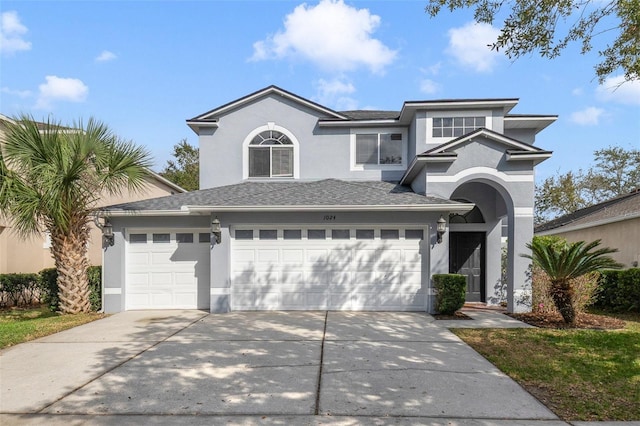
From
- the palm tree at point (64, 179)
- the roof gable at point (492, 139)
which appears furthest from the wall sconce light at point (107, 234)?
the roof gable at point (492, 139)

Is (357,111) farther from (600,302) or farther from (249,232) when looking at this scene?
(600,302)

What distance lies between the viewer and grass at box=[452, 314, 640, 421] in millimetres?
4422

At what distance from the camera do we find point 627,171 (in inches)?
1256

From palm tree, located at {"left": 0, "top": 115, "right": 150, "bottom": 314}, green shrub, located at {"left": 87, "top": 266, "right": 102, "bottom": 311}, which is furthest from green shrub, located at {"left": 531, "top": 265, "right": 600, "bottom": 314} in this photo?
green shrub, located at {"left": 87, "top": 266, "right": 102, "bottom": 311}

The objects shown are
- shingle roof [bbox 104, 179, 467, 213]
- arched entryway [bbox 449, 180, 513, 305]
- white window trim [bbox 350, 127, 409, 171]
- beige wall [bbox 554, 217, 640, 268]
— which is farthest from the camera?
white window trim [bbox 350, 127, 409, 171]

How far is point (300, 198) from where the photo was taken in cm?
1079

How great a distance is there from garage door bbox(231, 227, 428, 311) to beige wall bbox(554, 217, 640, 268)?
836 cm

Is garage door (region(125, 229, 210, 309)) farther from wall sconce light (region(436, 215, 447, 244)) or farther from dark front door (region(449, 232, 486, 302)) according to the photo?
dark front door (region(449, 232, 486, 302))

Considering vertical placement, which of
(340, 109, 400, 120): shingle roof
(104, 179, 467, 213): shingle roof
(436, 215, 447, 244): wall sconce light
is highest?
(340, 109, 400, 120): shingle roof

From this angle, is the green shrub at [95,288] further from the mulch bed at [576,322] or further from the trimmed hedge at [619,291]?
the trimmed hedge at [619,291]

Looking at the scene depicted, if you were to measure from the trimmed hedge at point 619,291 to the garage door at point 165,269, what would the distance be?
36.9 feet

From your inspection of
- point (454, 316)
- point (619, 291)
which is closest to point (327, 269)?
point (454, 316)

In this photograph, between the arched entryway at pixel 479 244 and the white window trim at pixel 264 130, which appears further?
the white window trim at pixel 264 130

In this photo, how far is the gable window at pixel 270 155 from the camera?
13.6 metres
